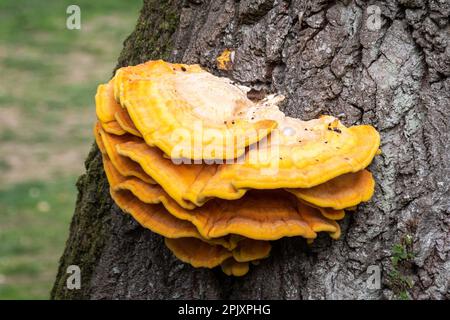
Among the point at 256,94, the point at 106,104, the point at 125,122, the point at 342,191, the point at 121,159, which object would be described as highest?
the point at 256,94

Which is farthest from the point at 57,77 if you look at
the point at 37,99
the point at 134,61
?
the point at 134,61

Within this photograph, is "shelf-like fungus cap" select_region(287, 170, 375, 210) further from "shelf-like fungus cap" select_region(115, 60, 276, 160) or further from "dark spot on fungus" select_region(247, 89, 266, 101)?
"dark spot on fungus" select_region(247, 89, 266, 101)

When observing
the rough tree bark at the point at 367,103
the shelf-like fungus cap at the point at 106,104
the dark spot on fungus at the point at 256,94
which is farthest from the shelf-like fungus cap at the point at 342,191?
the shelf-like fungus cap at the point at 106,104

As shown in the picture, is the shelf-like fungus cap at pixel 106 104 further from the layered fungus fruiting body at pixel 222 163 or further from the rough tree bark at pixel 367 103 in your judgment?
the rough tree bark at pixel 367 103

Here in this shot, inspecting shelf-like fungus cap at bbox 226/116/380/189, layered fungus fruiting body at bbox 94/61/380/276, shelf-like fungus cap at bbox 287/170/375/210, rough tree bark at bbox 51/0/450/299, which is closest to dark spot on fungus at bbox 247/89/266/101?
rough tree bark at bbox 51/0/450/299

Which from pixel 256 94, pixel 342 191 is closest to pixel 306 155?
pixel 342 191

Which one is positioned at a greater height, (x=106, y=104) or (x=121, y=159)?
(x=106, y=104)

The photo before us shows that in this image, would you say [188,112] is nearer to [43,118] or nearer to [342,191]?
[342,191]
